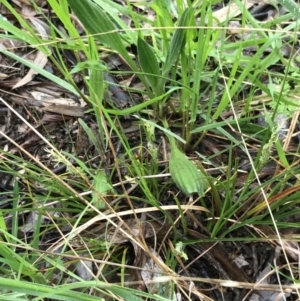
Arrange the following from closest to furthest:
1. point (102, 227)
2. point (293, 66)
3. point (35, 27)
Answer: point (102, 227)
point (293, 66)
point (35, 27)

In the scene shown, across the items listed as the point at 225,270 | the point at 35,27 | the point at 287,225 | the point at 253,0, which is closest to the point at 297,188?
the point at 287,225

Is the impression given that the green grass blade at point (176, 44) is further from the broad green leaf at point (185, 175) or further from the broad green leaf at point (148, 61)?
the broad green leaf at point (185, 175)

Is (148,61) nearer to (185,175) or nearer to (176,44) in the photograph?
(176,44)

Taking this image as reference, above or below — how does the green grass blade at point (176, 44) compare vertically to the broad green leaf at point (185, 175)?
above

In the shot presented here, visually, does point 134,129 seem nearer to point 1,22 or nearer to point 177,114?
point 177,114

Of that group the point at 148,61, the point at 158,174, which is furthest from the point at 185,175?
the point at 148,61

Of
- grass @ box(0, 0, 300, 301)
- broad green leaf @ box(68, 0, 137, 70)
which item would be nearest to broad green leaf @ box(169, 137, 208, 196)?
grass @ box(0, 0, 300, 301)

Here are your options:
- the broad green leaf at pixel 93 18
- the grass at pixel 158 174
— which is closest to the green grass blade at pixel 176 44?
the grass at pixel 158 174
